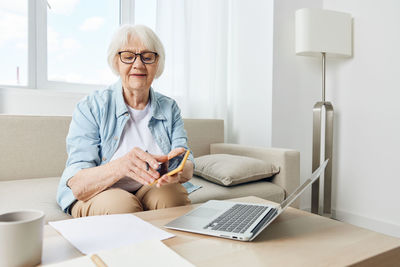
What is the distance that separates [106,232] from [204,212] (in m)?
0.29

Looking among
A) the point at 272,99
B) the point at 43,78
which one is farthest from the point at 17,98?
the point at 272,99

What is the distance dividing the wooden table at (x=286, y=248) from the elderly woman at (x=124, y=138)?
0.85 feet

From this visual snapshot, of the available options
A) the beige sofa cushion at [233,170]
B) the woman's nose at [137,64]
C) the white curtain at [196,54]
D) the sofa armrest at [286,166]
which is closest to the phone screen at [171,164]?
the woman's nose at [137,64]

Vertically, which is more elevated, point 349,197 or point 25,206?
point 25,206

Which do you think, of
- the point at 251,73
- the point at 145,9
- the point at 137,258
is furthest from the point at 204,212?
the point at 145,9

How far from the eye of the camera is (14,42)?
219 centimetres

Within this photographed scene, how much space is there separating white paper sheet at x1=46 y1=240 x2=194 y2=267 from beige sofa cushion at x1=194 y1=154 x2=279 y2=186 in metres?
1.07

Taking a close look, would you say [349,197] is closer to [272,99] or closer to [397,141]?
[397,141]

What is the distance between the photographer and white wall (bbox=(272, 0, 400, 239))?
2.15 m

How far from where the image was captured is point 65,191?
1.19 metres

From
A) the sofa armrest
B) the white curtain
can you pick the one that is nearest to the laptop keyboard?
the sofa armrest

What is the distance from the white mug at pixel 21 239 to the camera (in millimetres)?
525

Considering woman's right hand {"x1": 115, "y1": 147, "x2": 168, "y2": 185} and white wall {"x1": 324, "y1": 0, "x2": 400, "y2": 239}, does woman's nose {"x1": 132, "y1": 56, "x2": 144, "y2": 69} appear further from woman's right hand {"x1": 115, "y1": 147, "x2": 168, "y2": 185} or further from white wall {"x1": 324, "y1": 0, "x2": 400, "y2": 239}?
white wall {"x1": 324, "y1": 0, "x2": 400, "y2": 239}

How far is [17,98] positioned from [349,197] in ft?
7.87
